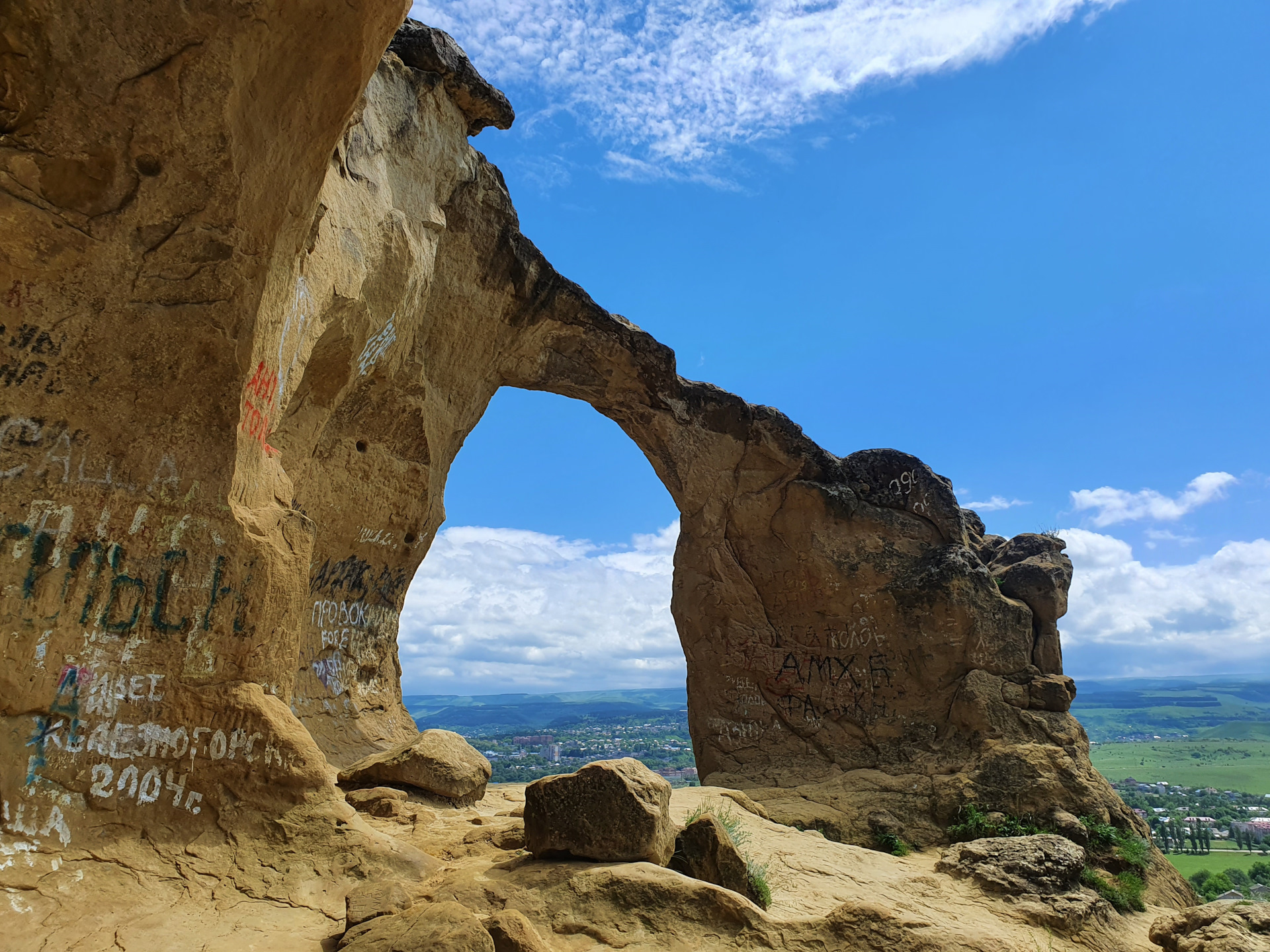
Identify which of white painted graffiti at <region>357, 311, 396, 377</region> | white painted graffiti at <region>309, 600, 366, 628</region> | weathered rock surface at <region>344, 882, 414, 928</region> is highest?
white painted graffiti at <region>357, 311, 396, 377</region>

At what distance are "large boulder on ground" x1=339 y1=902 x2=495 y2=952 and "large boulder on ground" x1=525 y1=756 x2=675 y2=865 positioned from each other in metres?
1.03

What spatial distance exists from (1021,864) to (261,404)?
6519mm

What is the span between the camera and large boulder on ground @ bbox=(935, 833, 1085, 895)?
6.16 m

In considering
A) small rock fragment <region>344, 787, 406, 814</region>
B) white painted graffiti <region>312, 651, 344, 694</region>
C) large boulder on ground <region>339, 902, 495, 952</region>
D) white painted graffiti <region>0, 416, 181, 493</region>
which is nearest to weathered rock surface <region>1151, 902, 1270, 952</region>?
large boulder on ground <region>339, 902, 495, 952</region>

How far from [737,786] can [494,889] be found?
6.71 m

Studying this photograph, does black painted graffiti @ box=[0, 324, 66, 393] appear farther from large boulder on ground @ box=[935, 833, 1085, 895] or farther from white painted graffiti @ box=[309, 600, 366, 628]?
large boulder on ground @ box=[935, 833, 1085, 895]

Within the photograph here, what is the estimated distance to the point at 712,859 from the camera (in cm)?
443

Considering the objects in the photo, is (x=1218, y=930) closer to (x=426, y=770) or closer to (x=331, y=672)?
(x=426, y=770)

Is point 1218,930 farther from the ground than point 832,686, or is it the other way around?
point 832,686

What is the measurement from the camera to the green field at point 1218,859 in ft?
73.8

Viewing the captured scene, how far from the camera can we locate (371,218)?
654cm

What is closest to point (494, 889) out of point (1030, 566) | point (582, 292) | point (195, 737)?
point (195, 737)

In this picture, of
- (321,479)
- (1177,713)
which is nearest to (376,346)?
(321,479)

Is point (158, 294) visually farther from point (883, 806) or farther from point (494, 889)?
point (883, 806)
